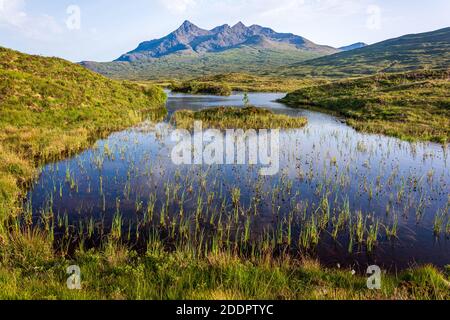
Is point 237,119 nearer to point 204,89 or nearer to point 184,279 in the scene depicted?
point 184,279

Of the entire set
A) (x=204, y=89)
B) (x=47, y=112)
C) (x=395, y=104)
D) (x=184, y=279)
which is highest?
(x=204, y=89)

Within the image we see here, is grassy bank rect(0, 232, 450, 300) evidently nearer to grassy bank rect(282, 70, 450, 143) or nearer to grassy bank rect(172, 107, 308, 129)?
grassy bank rect(282, 70, 450, 143)

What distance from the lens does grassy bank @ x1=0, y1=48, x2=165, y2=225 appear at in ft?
62.9

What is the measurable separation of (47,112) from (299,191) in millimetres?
29953

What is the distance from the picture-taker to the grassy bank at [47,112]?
1916 cm

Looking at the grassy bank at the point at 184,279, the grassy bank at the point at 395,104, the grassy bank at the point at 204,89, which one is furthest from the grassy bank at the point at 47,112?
the grassy bank at the point at 204,89

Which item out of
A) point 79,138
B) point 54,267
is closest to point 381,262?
point 54,267

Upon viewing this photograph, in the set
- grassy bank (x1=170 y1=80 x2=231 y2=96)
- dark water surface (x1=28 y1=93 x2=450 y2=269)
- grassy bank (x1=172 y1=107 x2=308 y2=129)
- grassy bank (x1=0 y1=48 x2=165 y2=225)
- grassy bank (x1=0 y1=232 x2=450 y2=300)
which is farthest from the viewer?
grassy bank (x1=170 y1=80 x2=231 y2=96)

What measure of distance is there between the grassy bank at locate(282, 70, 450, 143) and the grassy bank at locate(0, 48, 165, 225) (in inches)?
1231

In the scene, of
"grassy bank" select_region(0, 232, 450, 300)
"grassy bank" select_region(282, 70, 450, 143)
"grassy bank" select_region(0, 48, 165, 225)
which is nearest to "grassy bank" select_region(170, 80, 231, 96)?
"grassy bank" select_region(282, 70, 450, 143)

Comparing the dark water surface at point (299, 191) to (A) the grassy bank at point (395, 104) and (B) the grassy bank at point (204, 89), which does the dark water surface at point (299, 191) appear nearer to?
(A) the grassy bank at point (395, 104)

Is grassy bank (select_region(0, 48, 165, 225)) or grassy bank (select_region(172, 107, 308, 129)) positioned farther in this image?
grassy bank (select_region(172, 107, 308, 129))

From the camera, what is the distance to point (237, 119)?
41.9m

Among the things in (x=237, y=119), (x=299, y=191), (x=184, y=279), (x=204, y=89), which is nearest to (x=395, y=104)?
(x=237, y=119)
